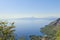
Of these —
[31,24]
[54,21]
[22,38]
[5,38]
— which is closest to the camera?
[5,38]

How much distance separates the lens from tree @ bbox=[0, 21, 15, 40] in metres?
6.16

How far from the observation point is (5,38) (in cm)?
613

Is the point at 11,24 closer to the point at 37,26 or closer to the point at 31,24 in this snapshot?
the point at 31,24

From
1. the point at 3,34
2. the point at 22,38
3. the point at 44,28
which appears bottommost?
the point at 44,28

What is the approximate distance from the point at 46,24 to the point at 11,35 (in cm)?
1061

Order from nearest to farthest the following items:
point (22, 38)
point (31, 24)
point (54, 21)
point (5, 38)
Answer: point (5, 38)
point (22, 38)
point (31, 24)
point (54, 21)

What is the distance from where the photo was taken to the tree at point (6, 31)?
616 centimetres

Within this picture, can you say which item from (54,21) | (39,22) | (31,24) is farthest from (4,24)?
(54,21)

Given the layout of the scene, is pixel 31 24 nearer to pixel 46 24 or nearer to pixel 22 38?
pixel 46 24

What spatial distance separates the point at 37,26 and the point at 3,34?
1033 centimetres

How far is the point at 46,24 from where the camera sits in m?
16.8

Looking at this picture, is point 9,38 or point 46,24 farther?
point 46,24

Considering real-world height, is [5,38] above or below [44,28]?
above

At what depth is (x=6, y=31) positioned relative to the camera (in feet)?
20.4
